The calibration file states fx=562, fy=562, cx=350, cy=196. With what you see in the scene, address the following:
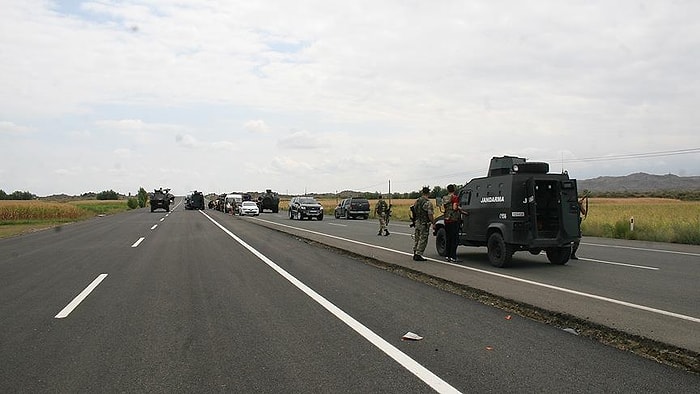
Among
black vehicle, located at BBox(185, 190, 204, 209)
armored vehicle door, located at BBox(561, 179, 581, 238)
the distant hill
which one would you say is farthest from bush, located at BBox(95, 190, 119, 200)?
armored vehicle door, located at BBox(561, 179, 581, 238)

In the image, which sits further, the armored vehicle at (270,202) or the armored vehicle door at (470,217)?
the armored vehicle at (270,202)

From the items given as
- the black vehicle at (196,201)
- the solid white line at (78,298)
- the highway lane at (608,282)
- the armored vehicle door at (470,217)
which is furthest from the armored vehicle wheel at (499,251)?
the black vehicle at (196,201)

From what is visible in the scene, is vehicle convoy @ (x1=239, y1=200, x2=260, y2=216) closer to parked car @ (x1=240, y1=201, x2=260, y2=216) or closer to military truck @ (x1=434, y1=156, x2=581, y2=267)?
parked car @ (x1=240, y1=201, x2=260, y2=216)

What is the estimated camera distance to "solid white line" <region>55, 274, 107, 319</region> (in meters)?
8.02

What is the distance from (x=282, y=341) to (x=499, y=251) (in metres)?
8.57

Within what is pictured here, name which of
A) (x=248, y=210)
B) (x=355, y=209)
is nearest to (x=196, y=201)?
(x=248, y=210)

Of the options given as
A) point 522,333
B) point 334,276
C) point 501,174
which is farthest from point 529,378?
point 501,174

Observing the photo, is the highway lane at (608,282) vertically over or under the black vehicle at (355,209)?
under

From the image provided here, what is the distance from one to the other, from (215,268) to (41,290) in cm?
379

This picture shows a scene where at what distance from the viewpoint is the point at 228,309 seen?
325 inches

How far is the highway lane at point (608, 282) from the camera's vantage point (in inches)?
291

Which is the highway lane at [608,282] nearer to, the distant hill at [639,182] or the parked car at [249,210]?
the parked car at [249,210]

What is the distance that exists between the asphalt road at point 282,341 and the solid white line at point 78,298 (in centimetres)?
3

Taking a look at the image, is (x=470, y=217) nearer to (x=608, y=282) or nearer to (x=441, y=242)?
(x=441, y=242)
